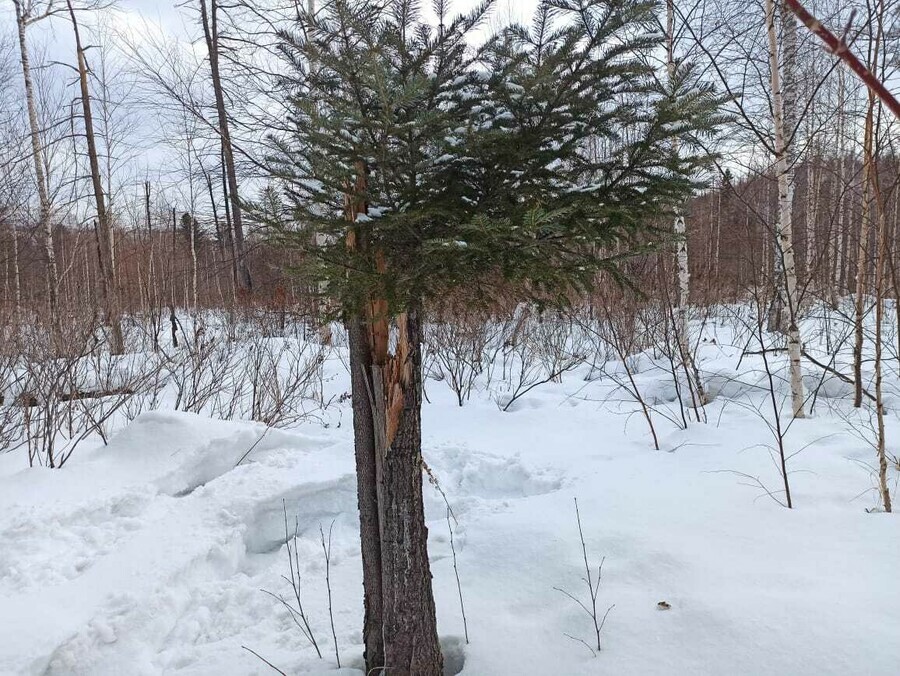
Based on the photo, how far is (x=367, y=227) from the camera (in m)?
1.52

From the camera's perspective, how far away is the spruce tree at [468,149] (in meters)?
1.29

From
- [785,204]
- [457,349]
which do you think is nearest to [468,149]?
[785,204]

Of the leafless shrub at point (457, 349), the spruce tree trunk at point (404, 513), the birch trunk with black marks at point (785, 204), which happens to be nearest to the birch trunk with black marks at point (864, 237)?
the birch trunk with black marks at point (785, 204)

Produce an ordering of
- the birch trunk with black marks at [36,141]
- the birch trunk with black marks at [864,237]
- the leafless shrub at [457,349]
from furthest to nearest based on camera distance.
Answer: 1. the birch trunk with black marks at [36,141]
2. the leafless shrub at [457,349]
3. the birch trunk with black marks at [864,237]

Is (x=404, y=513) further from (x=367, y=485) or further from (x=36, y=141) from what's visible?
(x=36, y=141)

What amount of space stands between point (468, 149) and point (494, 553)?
214 centimetres

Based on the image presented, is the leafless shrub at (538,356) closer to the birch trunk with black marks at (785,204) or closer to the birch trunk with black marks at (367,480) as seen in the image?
the birch trunk with black marks at (785,204)

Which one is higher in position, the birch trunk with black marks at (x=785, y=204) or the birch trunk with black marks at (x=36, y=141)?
the birch trunk with black marks at (x=36, y=141)

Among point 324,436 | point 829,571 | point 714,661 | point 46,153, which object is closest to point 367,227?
point 714,661

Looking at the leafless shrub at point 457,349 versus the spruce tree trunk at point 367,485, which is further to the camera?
the leafless shrub at point 457,349

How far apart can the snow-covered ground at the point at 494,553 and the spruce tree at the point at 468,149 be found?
1.47 m

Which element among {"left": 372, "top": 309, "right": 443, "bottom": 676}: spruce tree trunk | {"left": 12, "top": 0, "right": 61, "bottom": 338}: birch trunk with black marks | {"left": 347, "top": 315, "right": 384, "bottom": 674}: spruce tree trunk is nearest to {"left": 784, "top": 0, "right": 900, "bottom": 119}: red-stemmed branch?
{"left": 372, "top": 309, "right": 443, "bottom": 676}: spruce tree trunk

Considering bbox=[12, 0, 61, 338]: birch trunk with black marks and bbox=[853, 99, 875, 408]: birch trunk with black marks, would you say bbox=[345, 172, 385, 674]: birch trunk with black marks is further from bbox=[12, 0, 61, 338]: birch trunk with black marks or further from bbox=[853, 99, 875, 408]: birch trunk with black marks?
bbox=[12, 0, 61, 338]: birch trunk with black marks

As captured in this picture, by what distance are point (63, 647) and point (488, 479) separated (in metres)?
2.65
